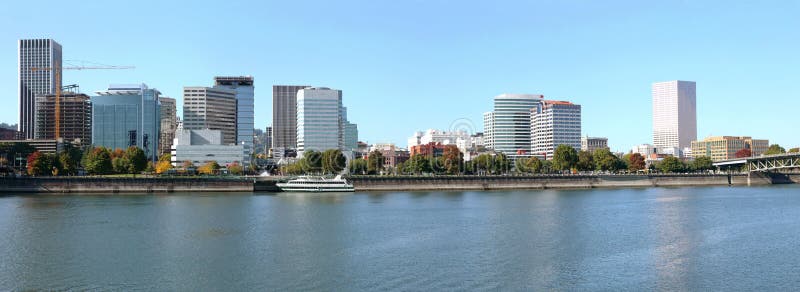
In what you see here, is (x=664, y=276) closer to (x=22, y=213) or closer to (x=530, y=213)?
(x=530, y=213)

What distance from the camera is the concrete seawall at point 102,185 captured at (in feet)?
361

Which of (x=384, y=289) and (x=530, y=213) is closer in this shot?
(x=384, y=289)

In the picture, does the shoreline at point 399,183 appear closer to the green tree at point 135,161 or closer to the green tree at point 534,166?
the green tree at point 135,161

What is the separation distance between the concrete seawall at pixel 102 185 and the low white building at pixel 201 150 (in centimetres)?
7078

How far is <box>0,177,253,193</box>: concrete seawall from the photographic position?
110 m

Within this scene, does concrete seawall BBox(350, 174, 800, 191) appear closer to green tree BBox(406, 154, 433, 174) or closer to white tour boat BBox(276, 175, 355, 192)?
white tour boat BBox(276, 175, 355, 192)

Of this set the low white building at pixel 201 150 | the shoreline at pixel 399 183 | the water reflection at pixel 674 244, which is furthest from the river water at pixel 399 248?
the low white building at pixel 201 150

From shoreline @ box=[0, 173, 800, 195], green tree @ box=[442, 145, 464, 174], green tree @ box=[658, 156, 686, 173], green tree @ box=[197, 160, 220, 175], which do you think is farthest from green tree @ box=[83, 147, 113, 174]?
green tree @ box=[658, 156, 686, 173]

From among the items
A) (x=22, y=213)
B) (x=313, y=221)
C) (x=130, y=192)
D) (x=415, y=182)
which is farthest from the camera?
(x=415, y=182)

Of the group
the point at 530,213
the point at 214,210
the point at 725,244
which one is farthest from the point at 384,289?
the point at 214,210

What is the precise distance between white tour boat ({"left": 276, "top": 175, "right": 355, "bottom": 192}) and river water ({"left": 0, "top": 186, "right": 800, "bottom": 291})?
1430 inches

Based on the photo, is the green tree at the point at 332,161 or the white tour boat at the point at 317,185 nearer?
the white tour boat at the point at 317,185

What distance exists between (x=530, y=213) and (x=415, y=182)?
5302 cm

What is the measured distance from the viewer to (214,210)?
76.2 metres
